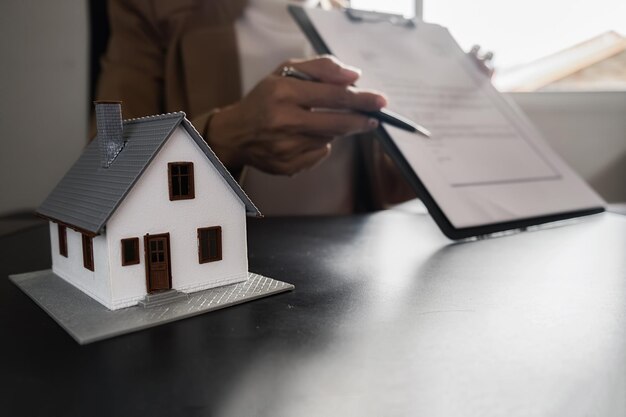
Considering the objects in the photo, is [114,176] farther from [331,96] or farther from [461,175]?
[461,175]

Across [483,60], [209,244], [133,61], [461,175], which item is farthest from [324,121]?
[133,61]

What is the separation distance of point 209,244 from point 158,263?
2.1 inches

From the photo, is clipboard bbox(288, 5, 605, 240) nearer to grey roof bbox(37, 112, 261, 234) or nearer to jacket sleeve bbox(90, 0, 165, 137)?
grey roof bbox(37, 112, 261, 234)

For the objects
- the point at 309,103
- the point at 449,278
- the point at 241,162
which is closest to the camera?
the point at 449,278

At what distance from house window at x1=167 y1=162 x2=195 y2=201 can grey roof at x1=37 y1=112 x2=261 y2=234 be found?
0.08 feet

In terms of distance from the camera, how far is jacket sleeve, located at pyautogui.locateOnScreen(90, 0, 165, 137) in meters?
1.17

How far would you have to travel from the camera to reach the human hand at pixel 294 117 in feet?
2.48

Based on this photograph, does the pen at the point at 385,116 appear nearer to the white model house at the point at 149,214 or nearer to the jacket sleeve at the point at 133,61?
the white model house at the point at 149,214

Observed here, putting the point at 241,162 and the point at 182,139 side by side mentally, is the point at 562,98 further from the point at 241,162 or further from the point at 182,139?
the point at 182,139

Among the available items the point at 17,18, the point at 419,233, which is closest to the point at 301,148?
the point at 419,233

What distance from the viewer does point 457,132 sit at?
89 centimetres

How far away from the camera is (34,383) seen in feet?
1.05

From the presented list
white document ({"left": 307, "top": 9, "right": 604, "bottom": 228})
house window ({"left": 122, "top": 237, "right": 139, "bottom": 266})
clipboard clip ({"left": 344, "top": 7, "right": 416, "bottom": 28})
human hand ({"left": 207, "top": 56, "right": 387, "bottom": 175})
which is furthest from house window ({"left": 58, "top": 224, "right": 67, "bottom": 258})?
clipboard clip ({"left": 344, "top": 7, "right": 416, "bottom": 28})

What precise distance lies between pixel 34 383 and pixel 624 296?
49 cm
